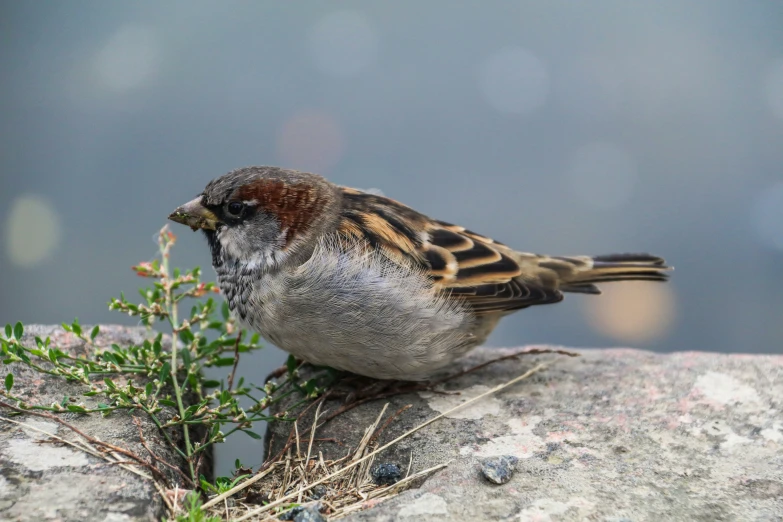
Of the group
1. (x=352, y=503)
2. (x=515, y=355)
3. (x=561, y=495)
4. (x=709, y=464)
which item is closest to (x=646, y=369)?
(x=515, y=355)

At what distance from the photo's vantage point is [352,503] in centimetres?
260

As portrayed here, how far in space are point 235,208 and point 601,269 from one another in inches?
74.7

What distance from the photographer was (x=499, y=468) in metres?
2.62

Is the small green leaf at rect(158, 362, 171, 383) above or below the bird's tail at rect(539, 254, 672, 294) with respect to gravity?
below

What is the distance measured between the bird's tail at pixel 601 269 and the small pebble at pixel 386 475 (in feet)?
4.71

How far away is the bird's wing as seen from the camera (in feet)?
10.8

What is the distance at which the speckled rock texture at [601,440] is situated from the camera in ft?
8.01

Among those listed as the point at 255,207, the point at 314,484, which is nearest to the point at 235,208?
the point at 255,207

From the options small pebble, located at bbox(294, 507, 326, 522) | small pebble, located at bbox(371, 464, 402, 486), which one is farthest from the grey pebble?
small pebble, located at bbox(371, 464, 402, 486)

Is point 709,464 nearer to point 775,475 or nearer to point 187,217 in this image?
point 775,475

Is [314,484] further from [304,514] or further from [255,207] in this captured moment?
[255,207]

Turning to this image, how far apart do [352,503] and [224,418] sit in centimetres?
62

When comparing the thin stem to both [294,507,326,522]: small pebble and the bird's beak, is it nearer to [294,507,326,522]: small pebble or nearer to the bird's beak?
the bird's beak

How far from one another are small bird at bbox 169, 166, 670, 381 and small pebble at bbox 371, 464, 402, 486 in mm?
500
